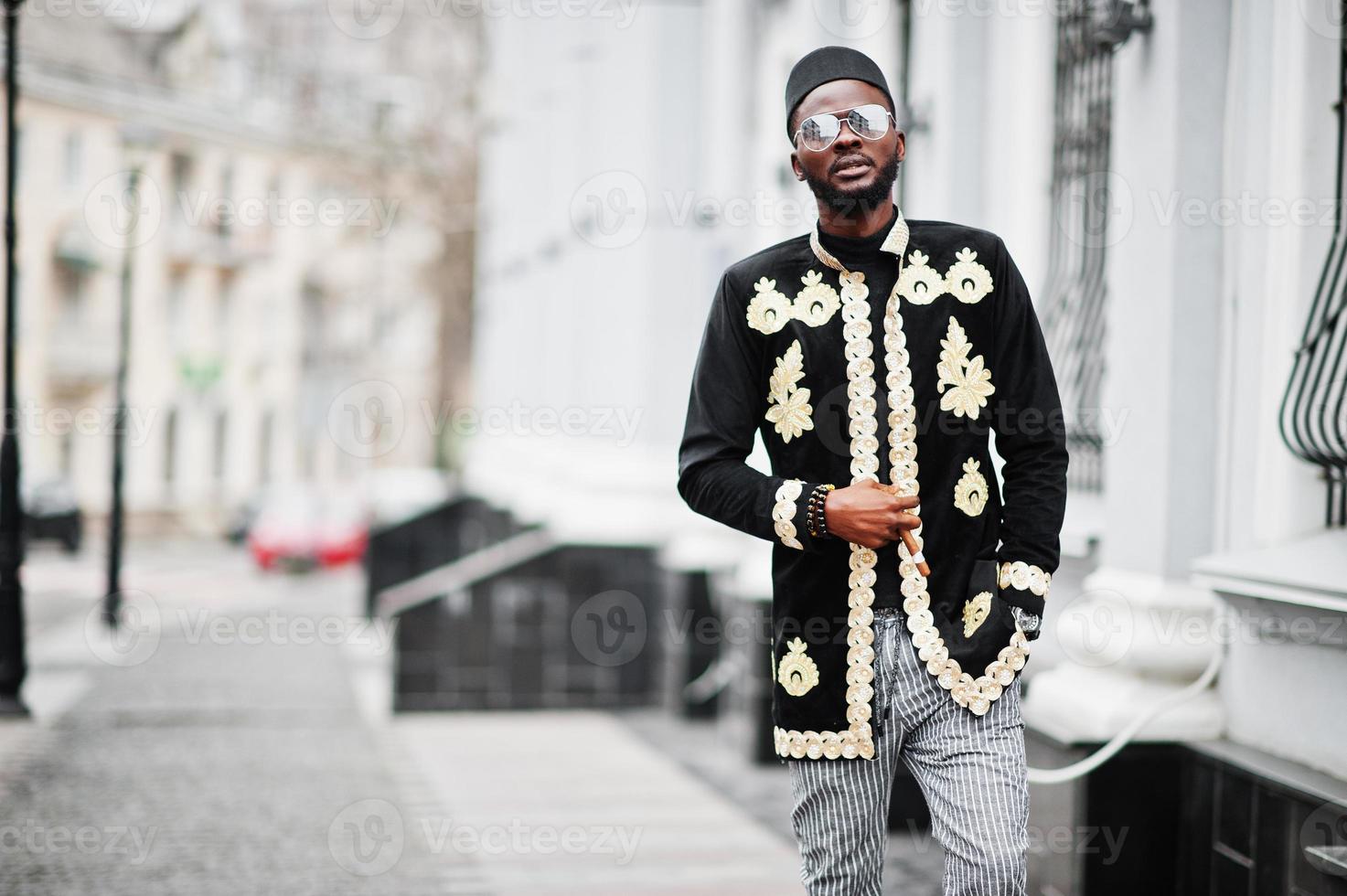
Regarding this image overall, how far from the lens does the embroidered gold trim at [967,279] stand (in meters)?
2.92

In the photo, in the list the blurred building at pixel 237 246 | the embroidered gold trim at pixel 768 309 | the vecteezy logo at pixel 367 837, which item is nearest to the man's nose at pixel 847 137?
the embroidered gold trim at pixel 768 309

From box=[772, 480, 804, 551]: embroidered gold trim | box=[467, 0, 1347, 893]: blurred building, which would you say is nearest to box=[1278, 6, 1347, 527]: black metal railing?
box=[467, 0, 1347, 893]: blurred building

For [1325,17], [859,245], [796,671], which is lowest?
[796,671]

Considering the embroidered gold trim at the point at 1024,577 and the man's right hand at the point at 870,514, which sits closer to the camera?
the man's right hand at the point at 870,514

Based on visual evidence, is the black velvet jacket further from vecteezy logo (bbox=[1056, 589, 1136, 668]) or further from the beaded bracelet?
vecteezy logo (bbox=[1056, 589, 1136, 668])

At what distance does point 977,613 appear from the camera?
2797 mm

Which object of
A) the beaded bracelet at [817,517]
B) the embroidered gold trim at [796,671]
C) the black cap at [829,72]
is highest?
the black cap at [829,72]

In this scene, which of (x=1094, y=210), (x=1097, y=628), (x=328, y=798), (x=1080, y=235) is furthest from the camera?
(x=328, y=798)

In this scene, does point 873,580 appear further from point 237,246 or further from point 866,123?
point 237,246

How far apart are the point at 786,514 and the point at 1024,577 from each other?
472mm

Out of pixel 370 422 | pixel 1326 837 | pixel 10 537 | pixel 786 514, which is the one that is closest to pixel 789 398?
pixel 786 514

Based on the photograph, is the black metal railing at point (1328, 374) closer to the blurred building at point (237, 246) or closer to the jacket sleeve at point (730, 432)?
the jacket sleeve at point (730, 432)

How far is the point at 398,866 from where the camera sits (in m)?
5.91

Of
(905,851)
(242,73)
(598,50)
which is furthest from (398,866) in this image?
(242,73)
